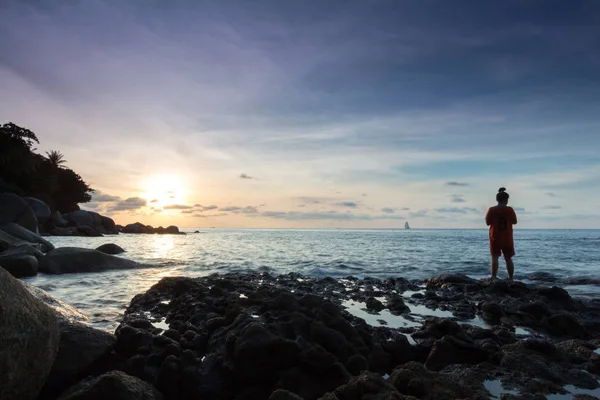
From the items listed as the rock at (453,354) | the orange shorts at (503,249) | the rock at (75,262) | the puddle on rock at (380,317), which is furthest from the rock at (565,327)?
the rock at (75,262)

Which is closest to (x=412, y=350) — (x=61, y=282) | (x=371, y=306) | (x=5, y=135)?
(x=371, y=306)

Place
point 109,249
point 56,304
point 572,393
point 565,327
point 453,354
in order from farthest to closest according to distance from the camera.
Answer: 1. point 109,249
2. point 565,327
3. point 56,304
4. point 453,354
5. point 572,393

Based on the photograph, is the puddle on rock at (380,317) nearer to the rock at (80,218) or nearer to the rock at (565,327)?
the rock at (565,327)

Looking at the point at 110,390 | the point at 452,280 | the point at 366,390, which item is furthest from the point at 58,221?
the point at 366,390

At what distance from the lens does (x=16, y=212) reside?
28.1 metres

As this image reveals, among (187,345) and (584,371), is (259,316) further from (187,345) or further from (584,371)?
(584,371)

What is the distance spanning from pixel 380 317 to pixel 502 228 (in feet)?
21.9

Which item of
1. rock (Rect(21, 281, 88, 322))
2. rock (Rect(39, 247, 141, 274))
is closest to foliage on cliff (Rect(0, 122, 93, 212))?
rock (Rect(39, 247, 141, 274))

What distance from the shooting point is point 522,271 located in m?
15.8

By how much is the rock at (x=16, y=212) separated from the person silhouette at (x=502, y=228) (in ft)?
98.6

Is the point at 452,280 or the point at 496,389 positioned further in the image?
the point at 452,280

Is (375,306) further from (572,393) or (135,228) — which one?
(135,228)

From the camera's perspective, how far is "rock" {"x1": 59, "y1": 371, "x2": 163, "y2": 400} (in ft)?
11.6

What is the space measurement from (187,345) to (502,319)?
19.2ft
